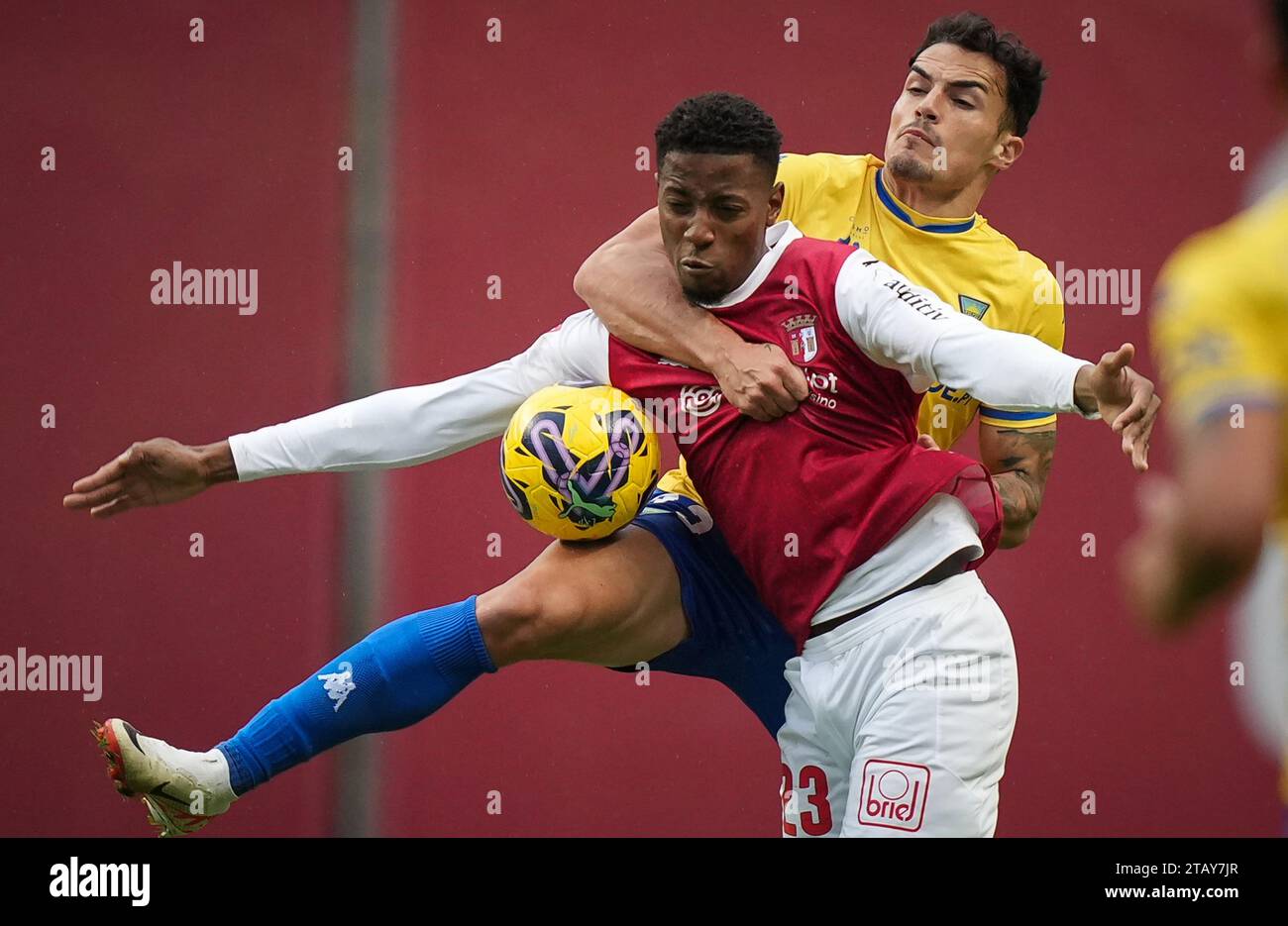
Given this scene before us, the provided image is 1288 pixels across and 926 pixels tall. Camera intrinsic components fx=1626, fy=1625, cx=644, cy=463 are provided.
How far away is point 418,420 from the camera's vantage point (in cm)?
300

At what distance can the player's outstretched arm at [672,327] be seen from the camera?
273 cm

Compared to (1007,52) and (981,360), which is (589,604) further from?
(1007,52)

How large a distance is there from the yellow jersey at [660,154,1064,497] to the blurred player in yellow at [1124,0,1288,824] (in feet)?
6.47

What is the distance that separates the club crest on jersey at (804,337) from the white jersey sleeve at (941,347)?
0.24 ft

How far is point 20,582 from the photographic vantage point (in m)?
4.80

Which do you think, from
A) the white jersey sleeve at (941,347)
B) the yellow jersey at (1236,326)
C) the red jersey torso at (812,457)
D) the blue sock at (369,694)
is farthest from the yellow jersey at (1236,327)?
the blue sock at (369,694)

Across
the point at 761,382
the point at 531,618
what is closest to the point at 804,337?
the point at 761,382

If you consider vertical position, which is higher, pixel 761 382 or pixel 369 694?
pixel 761 382

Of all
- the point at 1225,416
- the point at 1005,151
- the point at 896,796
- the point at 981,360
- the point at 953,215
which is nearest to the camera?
the point at 1225,416

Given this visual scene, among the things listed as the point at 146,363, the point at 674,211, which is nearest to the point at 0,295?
the point at 146,363

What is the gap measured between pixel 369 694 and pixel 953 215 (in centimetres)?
152

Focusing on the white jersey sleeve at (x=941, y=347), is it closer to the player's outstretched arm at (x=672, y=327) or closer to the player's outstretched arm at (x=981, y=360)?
the player's outstretched arm at (x=981, y=360)

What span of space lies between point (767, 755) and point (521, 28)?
2.27m

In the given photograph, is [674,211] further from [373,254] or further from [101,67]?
[101,67]
